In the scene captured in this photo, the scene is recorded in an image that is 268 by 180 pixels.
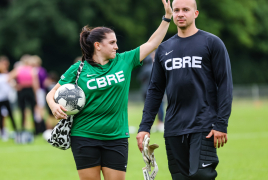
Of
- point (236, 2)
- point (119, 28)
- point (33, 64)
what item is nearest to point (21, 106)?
point (33, 64)

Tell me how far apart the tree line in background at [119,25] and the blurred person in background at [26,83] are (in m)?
22.3

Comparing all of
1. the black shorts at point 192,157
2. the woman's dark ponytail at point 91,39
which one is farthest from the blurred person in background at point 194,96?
the woman's dark ponytail at point 91,39

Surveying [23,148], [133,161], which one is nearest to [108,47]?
[133,161]

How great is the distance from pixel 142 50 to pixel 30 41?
31785 millimetres

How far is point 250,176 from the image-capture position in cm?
738

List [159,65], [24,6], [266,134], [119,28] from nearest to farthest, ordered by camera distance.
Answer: [159,65], [266,134], [24,6], [119,28]

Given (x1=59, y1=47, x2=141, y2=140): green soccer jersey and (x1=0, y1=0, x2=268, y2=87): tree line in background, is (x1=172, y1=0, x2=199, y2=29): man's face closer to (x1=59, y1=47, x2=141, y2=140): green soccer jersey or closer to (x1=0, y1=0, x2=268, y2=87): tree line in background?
(x1=59, y1=47, x2=141, y2=140): green soccer jersey

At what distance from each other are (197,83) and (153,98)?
1.97ft

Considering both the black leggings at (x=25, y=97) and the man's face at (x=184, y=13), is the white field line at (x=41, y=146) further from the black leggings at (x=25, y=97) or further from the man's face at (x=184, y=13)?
the man's face at (x=184, y=13)

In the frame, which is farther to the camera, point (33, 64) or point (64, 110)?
point (33, 64)

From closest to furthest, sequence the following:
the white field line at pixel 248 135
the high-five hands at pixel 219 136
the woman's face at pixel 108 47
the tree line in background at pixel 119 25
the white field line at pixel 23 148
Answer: the high-five hands at pixel 219 136, the woman's face at pixel 108 47, the white field line at pixel 23 148, the white field line at pixel 248 135, the tree line in background at pixel 119 25

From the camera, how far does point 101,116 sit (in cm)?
470

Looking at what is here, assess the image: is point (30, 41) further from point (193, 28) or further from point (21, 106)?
point (193, 28)

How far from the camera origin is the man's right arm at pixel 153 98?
4.74 metres
